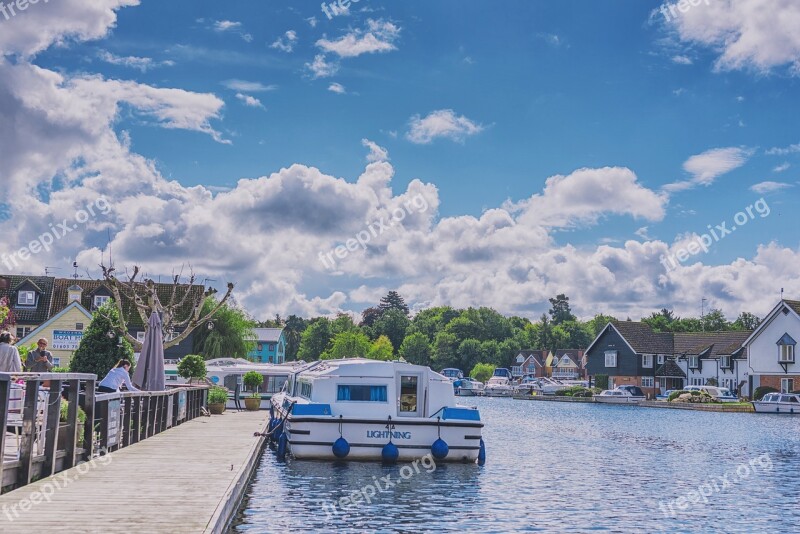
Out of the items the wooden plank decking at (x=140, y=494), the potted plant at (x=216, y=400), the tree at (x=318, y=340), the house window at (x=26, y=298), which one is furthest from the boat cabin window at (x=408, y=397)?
the tree at (x=318, y=340)

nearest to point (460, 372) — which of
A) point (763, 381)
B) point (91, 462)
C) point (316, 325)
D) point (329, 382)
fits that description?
point (316, 325)

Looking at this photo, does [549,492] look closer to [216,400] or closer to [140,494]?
[140,494]

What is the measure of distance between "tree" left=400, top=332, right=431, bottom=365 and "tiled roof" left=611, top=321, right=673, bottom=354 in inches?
2562

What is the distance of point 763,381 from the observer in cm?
8819

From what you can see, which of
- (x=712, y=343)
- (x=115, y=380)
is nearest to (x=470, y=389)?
(x=712, y=343)

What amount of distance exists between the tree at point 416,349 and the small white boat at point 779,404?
324ft

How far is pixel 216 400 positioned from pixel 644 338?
7814 centimetres

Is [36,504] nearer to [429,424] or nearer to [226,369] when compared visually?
[429,424]

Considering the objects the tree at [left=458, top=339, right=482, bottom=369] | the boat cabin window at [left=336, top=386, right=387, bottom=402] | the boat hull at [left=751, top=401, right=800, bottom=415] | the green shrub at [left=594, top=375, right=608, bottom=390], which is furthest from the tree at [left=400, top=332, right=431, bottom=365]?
the boat cabin window at [left=336, top=386, right=387, bottom=402]

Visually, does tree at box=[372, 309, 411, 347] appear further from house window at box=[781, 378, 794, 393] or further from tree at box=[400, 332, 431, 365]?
house window at box=[781, 378, 794, 393]

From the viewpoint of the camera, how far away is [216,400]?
133 feet

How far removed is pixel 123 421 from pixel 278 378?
32044 millimetres

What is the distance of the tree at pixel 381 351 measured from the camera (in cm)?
15357

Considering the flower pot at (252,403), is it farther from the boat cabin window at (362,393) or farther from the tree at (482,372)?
the tree at (482,372)
